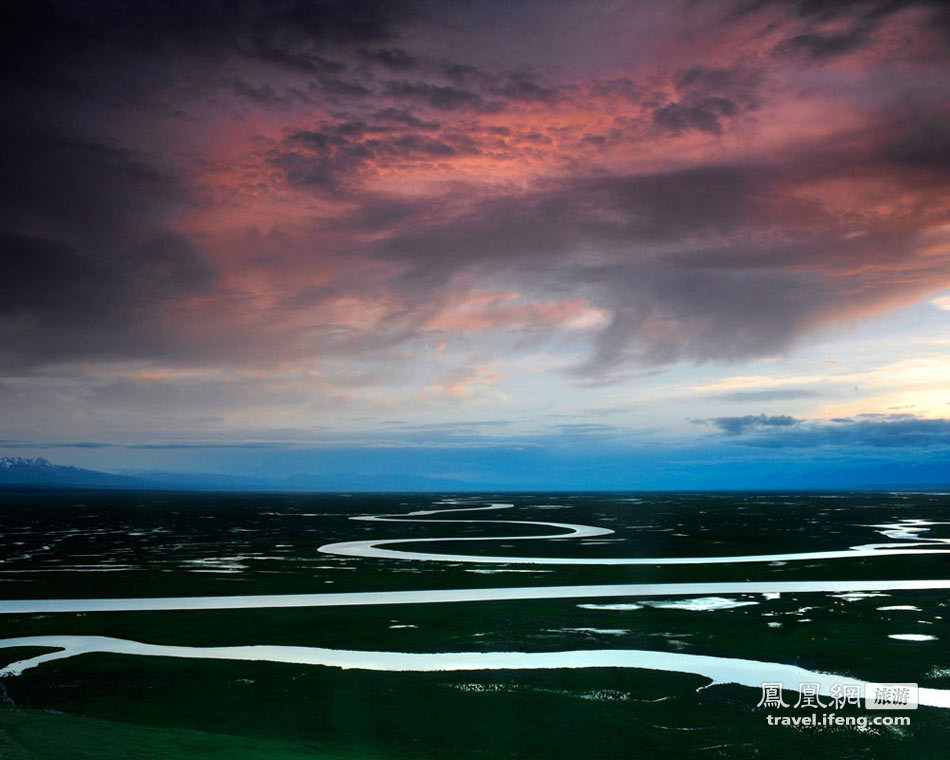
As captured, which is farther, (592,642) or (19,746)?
(592,642)

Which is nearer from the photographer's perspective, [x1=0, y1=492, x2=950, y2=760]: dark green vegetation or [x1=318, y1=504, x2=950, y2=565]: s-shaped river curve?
[x1=0, y1=492, x2=950, y2=760]: dark green vegetation

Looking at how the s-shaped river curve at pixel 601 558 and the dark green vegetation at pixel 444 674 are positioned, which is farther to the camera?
the s-shaped river curve at pixel 601 558

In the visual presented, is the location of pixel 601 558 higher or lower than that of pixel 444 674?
higher

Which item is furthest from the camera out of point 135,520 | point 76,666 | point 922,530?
point 135,520

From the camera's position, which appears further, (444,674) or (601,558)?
(601,558)

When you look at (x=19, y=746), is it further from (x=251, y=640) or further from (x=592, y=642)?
(x=592, y=642)

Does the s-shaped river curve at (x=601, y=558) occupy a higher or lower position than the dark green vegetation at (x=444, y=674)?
higher

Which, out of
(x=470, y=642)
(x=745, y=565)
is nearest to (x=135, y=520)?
(x=745, y=565)

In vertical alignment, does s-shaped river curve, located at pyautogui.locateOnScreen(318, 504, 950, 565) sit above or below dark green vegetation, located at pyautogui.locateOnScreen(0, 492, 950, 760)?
above
